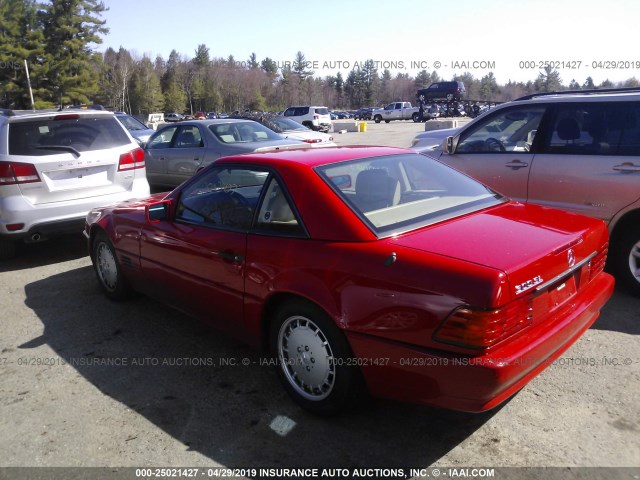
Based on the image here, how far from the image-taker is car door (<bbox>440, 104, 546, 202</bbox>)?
18.1ft

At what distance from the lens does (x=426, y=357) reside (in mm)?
2510

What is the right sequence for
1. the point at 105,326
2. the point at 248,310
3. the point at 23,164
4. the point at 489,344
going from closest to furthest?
the point at 489,344, the point at 248,310, the point at 105,326, the point at 23,164

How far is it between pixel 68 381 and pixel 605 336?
13.0 ft

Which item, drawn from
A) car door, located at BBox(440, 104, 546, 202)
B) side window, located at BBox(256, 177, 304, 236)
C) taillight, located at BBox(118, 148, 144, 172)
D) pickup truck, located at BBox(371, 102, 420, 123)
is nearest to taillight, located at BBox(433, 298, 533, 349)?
side window, located at BBox(256, 177, 304, 236)

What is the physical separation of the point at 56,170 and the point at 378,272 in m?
5.09

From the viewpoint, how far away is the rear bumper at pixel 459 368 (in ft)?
7.93

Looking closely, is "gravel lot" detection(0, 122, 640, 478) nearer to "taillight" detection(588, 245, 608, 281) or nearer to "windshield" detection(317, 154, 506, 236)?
"taillight" detection(588, 245, 608, 281)

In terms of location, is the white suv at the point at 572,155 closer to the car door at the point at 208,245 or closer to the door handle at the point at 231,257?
the car door at the point at 208,245

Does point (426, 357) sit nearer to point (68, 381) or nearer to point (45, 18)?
point (68, 381)

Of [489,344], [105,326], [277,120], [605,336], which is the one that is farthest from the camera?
[277,120]

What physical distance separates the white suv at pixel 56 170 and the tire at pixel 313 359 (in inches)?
166

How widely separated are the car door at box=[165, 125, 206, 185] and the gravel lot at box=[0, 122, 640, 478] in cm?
556

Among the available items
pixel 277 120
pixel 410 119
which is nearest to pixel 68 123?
pixel 277 120

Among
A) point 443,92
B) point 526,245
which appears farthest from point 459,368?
point 443,92
